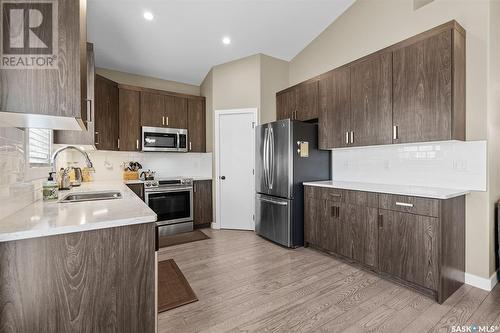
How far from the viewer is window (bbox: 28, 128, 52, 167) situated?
177cm

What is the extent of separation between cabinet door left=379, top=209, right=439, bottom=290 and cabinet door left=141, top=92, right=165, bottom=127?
371 cm

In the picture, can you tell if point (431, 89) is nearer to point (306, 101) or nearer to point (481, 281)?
point (306, 101)

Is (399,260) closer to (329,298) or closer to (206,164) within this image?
(329,298)

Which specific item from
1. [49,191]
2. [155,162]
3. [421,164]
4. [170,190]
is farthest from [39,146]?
[421,164]

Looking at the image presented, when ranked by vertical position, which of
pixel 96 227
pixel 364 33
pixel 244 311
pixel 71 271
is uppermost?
pixel 364 33

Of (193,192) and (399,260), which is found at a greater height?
(193,192)

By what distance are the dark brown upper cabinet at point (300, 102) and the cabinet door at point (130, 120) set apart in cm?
244

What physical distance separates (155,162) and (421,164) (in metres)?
4.13

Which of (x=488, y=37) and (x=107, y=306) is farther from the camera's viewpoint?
(x=488, y=37)

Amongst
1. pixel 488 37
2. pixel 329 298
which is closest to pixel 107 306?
pixel 329 298

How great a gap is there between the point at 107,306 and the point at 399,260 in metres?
2.42

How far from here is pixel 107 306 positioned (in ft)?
3.90

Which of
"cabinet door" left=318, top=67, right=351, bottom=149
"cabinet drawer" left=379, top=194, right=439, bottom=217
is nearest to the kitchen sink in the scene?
"cabinet drawer" left=379, top=194, right=439, bottom=217

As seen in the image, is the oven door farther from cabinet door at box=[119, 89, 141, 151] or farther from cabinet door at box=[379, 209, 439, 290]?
cabinet door at box=[379, 209, 439, 290]
